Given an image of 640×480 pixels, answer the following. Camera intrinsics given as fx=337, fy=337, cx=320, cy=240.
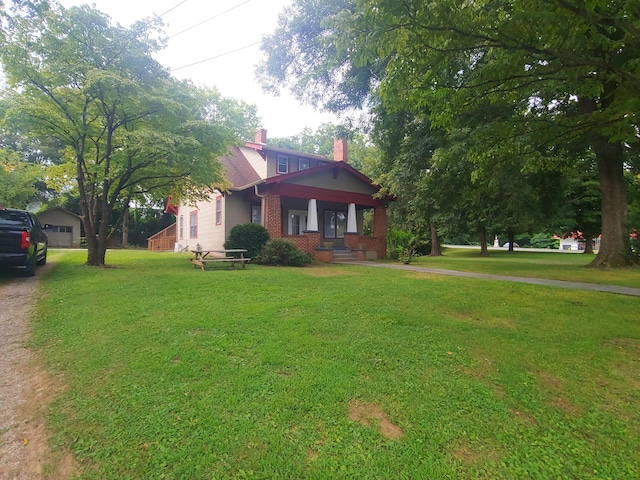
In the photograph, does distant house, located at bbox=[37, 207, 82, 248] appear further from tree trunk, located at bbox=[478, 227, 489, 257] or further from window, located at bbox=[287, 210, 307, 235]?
tree trunk, located at bbox=[478, 227, 489, 257]

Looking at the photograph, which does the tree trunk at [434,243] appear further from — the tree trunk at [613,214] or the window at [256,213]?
the window at [256,213]

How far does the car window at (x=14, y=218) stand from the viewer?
25.7 feet

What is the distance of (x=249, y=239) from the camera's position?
13320 millimetres

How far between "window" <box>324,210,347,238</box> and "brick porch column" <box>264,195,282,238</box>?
457 centimetres

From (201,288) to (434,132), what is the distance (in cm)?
976

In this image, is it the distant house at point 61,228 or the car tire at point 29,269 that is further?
the distant house at point 61,228

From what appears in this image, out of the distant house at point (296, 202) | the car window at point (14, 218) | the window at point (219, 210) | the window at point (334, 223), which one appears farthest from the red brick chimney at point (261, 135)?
the car window at point (14, 218)

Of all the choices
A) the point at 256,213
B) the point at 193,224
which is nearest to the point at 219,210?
the point at 256,213

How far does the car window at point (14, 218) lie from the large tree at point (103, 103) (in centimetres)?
223

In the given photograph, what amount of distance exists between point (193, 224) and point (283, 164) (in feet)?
26.0

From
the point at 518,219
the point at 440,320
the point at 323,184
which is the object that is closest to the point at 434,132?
the point at 323,184

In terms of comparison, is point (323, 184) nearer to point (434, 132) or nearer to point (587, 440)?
point (434, 132)

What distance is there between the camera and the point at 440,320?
5141mm

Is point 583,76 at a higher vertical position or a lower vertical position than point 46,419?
higher
